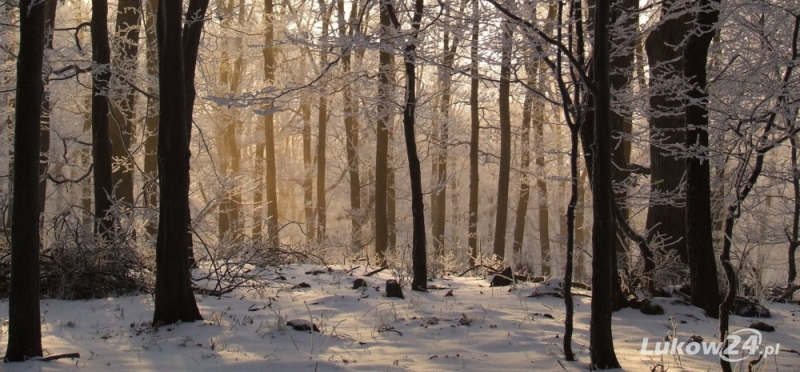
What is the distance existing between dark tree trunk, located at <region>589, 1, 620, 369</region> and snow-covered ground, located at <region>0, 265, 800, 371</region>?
0.28 m

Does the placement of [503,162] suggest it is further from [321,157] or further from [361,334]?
[361,334]

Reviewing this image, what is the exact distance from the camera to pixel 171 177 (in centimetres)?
500

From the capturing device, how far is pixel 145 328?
16.3 ft

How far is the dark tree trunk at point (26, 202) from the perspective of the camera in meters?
4.02

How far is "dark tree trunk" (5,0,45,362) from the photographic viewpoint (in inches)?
158

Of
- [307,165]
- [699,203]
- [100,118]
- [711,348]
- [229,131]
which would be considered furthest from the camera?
[307,165]

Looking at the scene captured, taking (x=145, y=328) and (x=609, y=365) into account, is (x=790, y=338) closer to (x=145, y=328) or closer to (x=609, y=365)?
(x=609, y=365)

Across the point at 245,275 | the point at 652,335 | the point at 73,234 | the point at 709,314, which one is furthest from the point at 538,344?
the point at 73,234

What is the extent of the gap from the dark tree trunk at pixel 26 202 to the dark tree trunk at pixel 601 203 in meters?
3.64

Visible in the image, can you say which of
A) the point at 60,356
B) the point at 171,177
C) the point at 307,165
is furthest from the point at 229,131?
the point at 60,356

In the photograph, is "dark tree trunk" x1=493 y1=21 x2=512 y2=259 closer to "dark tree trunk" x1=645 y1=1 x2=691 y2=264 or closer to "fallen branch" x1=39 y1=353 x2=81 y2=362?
"dark tree trunk" x1=645 y1=1 x2=691 y2=264

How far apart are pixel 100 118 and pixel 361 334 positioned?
5445mm

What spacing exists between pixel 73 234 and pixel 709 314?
6.60 meters

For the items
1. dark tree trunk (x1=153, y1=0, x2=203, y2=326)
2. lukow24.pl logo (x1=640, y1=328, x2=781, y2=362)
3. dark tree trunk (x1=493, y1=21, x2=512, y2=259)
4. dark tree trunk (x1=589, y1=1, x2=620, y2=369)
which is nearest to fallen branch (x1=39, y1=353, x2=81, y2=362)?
dark tree trunk (x1=153, y1=0, x2=203, y2=326)
